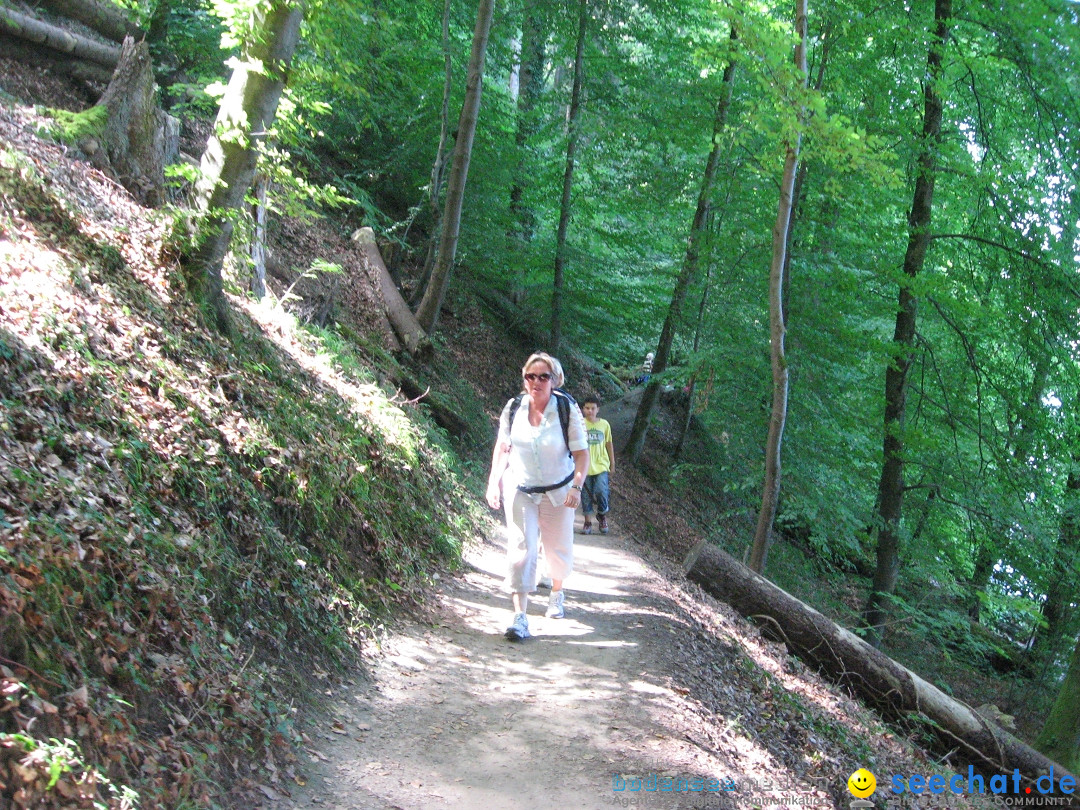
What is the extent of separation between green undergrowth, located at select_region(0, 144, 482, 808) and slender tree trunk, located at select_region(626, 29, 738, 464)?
→ 34.9ft

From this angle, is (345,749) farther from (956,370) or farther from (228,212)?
(956,370)

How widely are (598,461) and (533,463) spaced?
529 centimetres

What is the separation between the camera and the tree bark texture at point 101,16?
11.5m

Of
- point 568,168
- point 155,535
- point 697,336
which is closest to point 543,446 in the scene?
point 155,535

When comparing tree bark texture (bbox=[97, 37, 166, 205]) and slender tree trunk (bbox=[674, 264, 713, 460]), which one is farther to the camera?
slender tree trunk (bbox=[674, 264, 713, 460])

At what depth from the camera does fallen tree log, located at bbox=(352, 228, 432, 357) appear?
47.4ft

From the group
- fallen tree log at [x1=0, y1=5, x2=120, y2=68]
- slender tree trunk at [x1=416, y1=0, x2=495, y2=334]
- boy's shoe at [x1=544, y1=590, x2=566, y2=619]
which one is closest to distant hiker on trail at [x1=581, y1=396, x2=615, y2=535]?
slender tree trunk at [x1=416, y1=0, x2=495, y2=334]

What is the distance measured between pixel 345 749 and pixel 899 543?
36.2 feet

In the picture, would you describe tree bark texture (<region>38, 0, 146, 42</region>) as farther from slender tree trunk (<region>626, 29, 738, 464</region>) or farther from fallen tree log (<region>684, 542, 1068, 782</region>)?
fallen tree log (<region>684, 542, 1068, 782</region>)

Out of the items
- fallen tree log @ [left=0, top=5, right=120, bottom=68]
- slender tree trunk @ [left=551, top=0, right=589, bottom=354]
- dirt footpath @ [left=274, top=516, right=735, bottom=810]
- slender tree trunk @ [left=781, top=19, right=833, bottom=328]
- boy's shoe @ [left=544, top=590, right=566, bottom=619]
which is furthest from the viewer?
slender tree trunk @ [left=551, top=0, right=589, bottom=354]

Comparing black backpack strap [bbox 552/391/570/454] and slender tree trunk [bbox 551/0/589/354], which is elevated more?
slender tree trunk [bbox 551/0/589/354]

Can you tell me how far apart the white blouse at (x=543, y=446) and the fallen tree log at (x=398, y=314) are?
7.98 metres

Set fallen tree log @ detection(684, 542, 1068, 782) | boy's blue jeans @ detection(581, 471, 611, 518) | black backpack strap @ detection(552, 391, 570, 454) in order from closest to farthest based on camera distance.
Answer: black backpack strap @ detection(552, 391, 570, 454) < fallen tree log @ detection(684, 542, 1068, 782) < boy's blue jeans @ detection(581, 471, 611, 518)

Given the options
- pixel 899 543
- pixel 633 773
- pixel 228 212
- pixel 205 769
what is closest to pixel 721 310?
pixel 899 543
